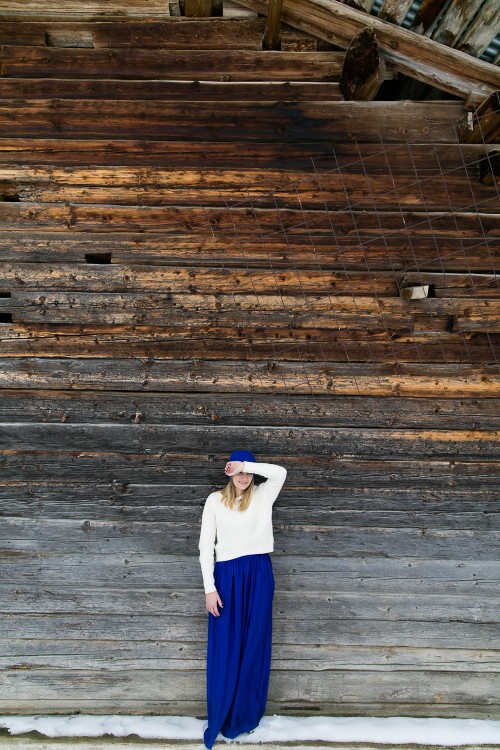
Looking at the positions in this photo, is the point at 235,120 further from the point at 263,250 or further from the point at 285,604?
the point at 285,604

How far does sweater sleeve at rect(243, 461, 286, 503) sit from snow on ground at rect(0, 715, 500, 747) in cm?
138

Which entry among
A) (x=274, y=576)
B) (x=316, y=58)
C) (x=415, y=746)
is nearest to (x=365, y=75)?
(x=316, y=58)

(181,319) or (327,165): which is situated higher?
(327,165)

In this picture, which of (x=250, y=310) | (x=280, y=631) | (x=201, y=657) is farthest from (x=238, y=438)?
(x=201, y=657)

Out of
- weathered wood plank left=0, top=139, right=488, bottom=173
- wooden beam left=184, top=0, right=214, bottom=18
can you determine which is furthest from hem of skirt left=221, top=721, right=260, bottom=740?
wooden beam left=184, top=0, right=214, bottom=18

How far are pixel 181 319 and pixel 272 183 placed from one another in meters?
0.90

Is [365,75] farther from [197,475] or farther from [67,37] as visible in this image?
[197,475]

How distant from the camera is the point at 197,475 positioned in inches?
121

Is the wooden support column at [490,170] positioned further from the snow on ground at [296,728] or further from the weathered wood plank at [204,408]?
the snow on ground at [296,728]

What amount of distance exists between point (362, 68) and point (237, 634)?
119 inches

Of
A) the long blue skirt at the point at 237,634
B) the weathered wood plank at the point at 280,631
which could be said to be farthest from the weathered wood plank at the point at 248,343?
the weathered wood plank at the point at 280,631

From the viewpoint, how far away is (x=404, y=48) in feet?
9.23

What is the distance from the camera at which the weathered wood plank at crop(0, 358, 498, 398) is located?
3021mm

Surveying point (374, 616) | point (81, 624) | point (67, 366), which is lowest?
point (374, 616)
